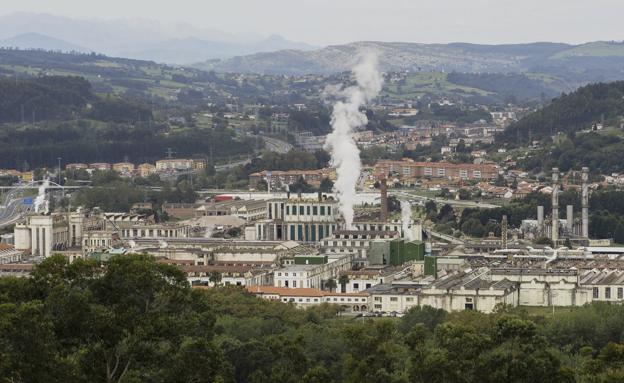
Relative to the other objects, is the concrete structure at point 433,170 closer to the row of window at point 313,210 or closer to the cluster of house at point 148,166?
the cluster of house at point 148,166

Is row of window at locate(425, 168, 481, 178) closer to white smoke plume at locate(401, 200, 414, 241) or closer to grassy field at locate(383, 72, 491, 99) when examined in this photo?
white smoke plume at locate(401, 200, 414, 241)

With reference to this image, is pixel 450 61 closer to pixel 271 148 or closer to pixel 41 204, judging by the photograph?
pixel 271 148

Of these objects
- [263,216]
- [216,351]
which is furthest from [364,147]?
[216,351]

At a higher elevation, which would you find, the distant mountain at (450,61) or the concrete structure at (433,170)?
the distant mountain at (450,61)

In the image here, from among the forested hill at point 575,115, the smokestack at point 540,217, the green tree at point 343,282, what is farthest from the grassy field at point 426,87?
the green tree at point 343,282

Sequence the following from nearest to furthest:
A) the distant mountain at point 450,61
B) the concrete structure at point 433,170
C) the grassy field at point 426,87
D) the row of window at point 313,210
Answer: the row of window at point 313,210 → the concrete structure at point 433,170 → the grassy field at point 426,87 → the distant mountain at point 450,61

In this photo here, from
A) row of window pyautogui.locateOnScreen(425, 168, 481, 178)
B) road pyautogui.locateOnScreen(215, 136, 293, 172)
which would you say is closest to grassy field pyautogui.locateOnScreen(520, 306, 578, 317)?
row of window pyautogui.locateOnScreen(425, 168, 481, 178)
